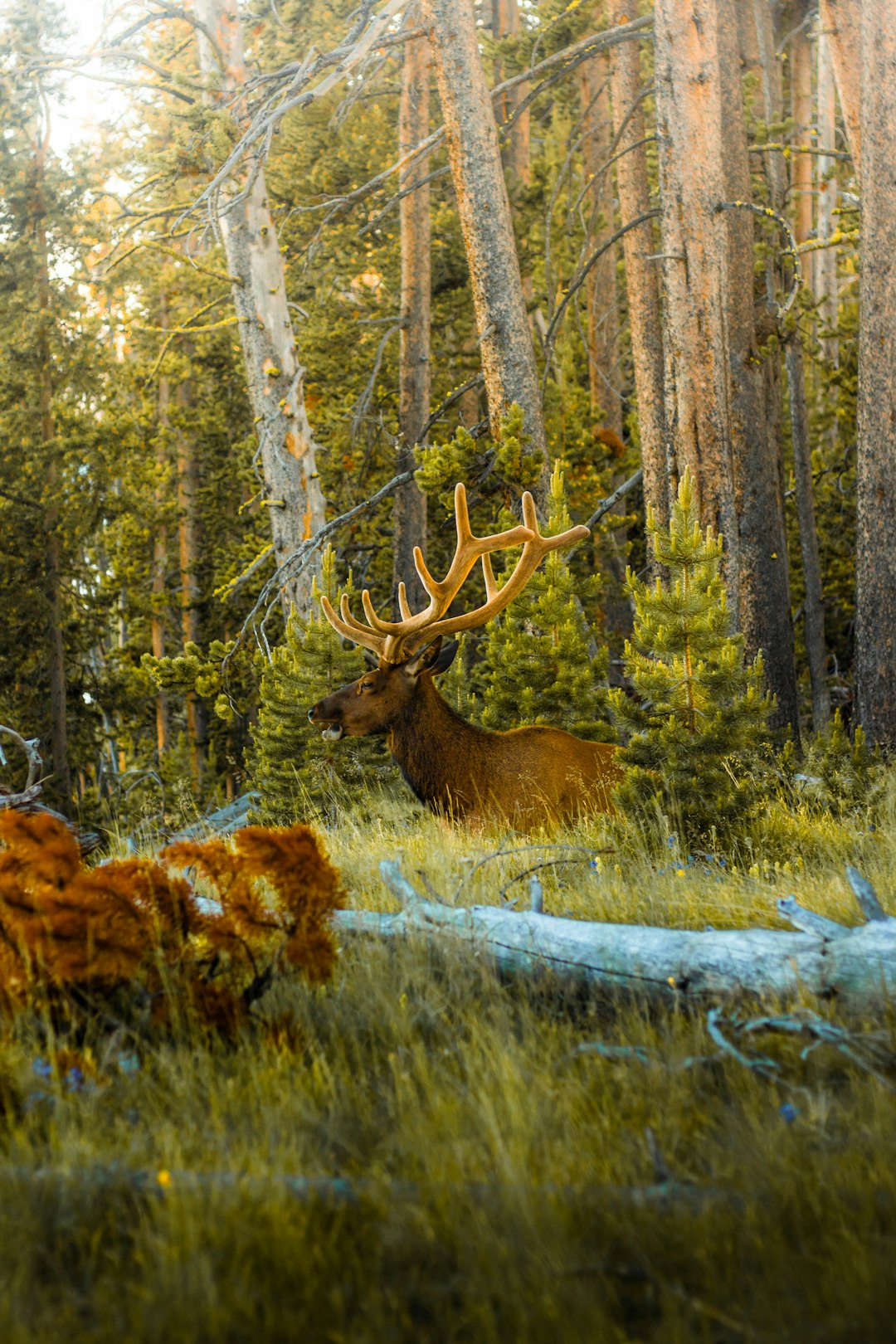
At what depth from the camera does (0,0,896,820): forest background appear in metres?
9.04

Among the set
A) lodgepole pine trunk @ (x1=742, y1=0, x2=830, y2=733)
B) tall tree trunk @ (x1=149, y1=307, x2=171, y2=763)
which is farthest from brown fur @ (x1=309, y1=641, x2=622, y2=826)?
tall tree trunk @ (x1=149, y1=307, x2=171, y2=763)

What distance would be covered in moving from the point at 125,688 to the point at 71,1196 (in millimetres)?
18451

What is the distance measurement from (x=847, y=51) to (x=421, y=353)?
22.4ft

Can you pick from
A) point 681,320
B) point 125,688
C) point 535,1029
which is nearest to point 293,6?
point 125,688

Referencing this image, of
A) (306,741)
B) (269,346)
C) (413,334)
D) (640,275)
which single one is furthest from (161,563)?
(306,741)

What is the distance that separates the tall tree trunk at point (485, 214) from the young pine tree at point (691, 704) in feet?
14.9

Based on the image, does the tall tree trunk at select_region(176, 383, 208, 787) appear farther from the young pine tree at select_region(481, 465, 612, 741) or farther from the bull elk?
the bull elk

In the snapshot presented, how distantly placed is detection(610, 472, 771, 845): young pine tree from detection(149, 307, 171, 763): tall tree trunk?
17878 millimetres

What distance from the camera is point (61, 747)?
17.9 m

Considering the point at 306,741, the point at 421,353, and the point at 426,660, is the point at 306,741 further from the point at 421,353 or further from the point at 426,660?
the point at 421,353

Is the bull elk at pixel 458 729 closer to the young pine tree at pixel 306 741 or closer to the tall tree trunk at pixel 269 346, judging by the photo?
the young pine tree at pixel 306 741

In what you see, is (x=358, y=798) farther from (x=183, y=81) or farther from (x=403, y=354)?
(x=403, y=354)

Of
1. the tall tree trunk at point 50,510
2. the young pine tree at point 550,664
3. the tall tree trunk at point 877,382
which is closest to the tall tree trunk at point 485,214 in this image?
the young pine tree at point 550,664

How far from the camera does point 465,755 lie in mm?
7246
